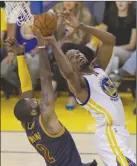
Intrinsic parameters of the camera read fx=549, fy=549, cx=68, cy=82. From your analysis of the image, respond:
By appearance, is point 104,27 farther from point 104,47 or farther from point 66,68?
point 66,68

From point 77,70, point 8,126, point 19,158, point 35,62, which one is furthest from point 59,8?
point 77,70

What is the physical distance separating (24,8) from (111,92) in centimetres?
131

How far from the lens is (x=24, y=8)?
5.48 meters

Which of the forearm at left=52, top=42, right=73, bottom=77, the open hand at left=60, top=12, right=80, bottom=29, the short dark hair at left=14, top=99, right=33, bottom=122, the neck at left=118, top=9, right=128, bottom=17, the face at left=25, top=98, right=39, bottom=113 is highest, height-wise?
the open hand at left=60, top=12, right=80, bottom=29

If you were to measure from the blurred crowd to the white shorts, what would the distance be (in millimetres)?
3446

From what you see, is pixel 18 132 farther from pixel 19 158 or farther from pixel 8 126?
pixel 19 158

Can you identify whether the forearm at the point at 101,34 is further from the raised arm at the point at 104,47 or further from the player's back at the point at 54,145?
the player's back at the point at 54,145

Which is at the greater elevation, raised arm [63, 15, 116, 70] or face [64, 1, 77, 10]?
raised arm [63, 15, 116, 70]

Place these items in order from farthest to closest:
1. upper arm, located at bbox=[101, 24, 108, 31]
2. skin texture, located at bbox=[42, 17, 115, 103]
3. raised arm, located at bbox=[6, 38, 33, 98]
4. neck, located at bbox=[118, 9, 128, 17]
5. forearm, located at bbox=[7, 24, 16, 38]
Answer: neck, located at bbox=[118, 9, 128, 17] < upper arm, located at bbox=[101, 24, 108, 31] < forearm, located at bbox=[7, 24, 16, 38] < raised arm, located at bbox=[6, 38, 33, 98] < skin texture, located at bbox=[42, 17, 115, 103]

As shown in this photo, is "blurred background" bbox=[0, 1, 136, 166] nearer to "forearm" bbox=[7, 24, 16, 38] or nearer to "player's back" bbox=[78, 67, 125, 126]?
"forearm" bbox=[7, 24, 16, 38]

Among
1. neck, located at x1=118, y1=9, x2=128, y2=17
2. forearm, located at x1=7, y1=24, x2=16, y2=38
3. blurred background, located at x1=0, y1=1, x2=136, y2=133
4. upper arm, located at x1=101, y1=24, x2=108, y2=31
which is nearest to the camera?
forearm, located at x1=7, y1=24, x2=16, y2=38

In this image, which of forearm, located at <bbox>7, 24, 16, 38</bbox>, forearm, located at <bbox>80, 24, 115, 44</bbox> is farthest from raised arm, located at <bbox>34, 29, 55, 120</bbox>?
forearm, located at <bbox>7, 24, 16, 38</bbox>

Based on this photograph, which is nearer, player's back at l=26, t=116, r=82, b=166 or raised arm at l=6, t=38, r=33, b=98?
player's back at l=26, t=116, r=82, b=166

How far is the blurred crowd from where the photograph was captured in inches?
334
